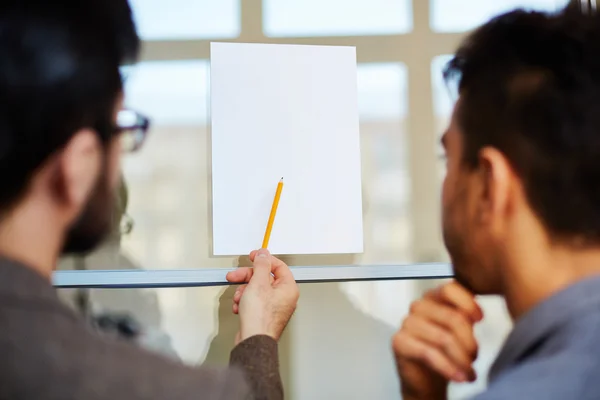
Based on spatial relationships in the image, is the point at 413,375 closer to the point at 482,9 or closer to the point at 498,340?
the point at 498,340

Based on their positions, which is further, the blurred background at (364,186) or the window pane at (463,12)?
the window pane at (463,12)

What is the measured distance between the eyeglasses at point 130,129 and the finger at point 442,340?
35 cm

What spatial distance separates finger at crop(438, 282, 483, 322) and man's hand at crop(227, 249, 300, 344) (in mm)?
203

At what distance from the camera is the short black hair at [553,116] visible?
1.66ft

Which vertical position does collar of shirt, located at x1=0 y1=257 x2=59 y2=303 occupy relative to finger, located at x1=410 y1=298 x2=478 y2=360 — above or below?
above

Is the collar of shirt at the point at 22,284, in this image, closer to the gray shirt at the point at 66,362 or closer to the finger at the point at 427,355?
the gray shirt at the point at 66,362

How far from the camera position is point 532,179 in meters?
0.52

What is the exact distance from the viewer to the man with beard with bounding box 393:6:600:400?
1.63 ft

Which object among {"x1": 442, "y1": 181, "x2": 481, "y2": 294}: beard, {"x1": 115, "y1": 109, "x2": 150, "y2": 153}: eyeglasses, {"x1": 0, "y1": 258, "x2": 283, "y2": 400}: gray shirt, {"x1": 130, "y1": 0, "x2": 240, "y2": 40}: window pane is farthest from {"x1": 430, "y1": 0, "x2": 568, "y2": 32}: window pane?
{"x1": 0, "y1": 258, "x2": 283, "y2": 400}: gray shirt

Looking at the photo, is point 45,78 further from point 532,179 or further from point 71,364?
point 532,179

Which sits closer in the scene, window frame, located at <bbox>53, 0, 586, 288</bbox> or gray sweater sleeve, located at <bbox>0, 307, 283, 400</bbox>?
gray sweater sleeve, located at <bbox>0, 307, 283, 400</bbox>

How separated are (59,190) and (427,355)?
40 centimetres

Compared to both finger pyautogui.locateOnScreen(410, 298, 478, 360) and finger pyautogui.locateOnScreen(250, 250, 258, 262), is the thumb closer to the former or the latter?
finger pyautogui.locateOnScreen(250, 250, 258, 262)

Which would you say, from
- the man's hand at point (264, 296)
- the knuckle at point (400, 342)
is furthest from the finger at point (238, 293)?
the knuckle at point (400, 342)
